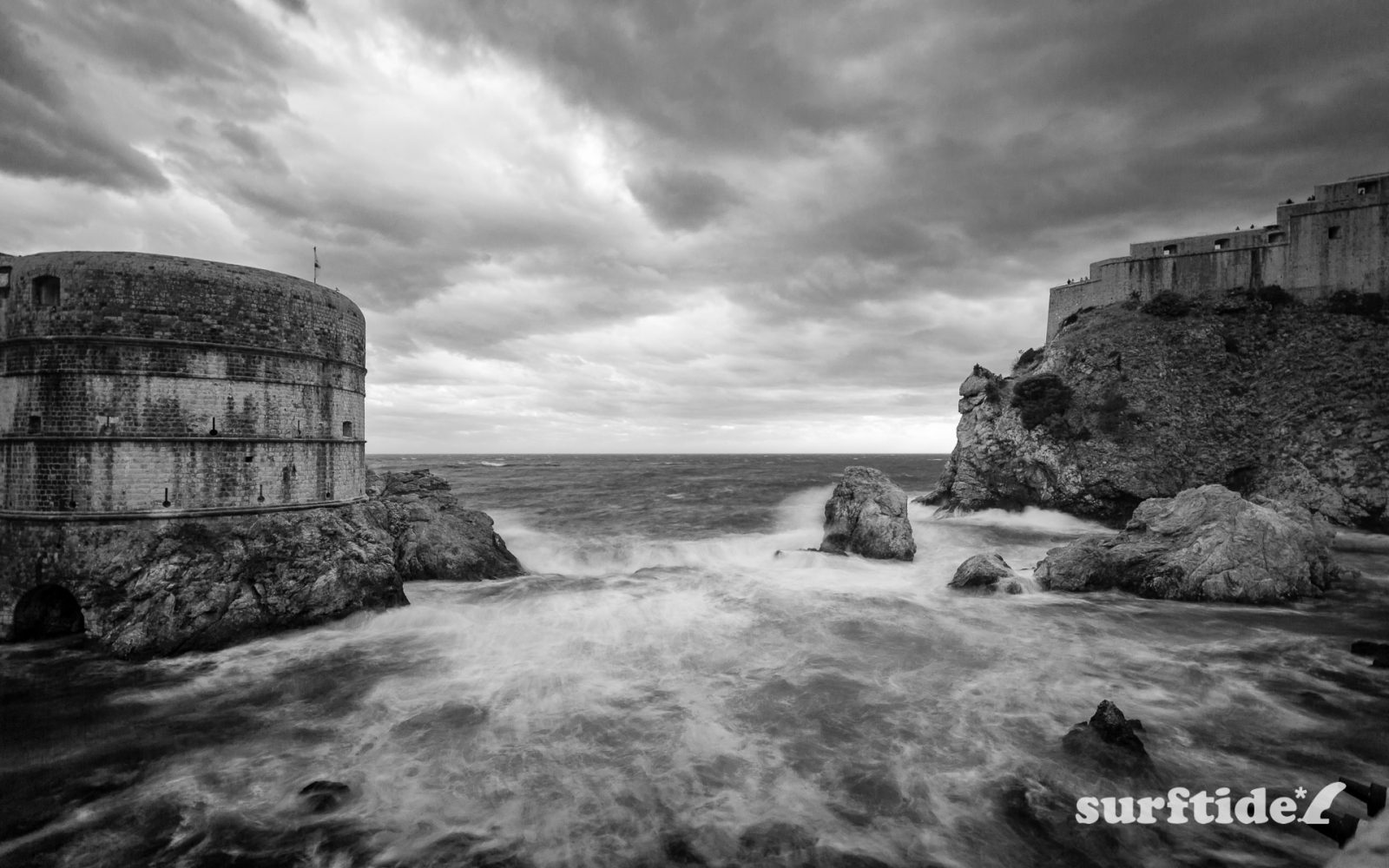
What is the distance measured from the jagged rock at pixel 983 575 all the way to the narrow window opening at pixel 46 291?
25.9 metres

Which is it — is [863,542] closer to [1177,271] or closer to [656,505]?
[656,505]

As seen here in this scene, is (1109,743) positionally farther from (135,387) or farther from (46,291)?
(46,291)

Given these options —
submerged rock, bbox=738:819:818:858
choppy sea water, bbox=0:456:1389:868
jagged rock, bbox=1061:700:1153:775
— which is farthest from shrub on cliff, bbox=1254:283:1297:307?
submerged rock, bbox=738:819:818:858

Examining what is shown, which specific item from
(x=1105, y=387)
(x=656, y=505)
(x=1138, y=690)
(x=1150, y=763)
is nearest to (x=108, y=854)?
(x=1150, y=763)

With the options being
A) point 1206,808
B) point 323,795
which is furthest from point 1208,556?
point 323,795

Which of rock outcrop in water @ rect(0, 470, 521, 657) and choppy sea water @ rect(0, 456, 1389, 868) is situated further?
rock outcrop in water @ rect(0, 470, 521, 657)

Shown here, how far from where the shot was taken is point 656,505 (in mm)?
43500

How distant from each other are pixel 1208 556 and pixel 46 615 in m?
31.8

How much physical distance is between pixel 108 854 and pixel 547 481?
5988cm

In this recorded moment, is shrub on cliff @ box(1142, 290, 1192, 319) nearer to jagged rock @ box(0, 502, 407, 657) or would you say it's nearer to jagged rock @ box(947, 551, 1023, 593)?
→ jagged rock @ box(947, 551, 1023, 593)

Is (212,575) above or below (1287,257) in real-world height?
below

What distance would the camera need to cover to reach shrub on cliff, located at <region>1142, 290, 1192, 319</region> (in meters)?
35.8

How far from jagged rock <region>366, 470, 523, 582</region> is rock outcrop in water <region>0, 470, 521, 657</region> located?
2.41 m

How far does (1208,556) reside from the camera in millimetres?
18344
